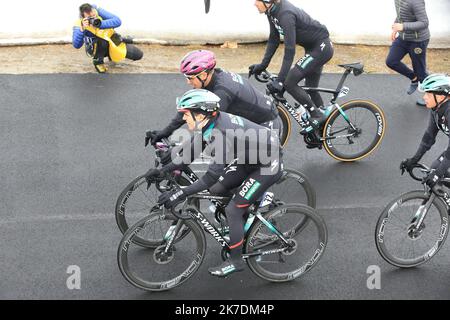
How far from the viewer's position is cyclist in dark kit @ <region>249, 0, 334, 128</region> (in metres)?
7.70

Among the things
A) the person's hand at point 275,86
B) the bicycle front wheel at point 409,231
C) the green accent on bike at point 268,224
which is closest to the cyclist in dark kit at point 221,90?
the person's hand at point 275,86

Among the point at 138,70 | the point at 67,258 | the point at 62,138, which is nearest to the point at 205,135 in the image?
the point at 67,258

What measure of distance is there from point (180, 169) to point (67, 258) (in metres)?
1.54

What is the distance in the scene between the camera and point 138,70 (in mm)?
Answer: 10695

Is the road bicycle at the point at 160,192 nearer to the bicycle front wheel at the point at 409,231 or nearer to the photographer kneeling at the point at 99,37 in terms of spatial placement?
the bicycle front wheel at the point at 409,231

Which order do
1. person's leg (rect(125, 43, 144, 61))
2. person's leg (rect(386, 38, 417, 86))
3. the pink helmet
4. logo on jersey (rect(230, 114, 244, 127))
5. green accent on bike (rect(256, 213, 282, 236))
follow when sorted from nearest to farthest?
logo on jersey (rect(230, 114, 244, 127)) < green accent on bike (rect(256, 213, 282, 236)) < the pink helmet < person's leg (rect(386, 38, 417, 86)) < person's leg (rect(125, 43, 144, 61))

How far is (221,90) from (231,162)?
1046mm

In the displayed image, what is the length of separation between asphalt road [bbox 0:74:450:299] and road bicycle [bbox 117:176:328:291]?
0.16 metres

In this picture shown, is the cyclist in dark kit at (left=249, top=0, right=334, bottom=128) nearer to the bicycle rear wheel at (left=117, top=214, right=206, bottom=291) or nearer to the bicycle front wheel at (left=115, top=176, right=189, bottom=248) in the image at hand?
the bicycle front wheel at (left=115, top=176, right=189, bottom=248)

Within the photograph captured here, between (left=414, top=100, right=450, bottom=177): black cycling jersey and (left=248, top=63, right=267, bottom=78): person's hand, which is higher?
(left=414, top=100, right=450, bottom=177): black cycling jersey

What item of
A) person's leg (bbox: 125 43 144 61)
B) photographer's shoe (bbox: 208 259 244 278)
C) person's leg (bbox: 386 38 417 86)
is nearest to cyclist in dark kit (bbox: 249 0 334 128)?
person's leg (bbox: 386 38 417 86)

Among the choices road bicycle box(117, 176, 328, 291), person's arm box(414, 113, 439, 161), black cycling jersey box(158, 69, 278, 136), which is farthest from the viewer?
black cycling jersey box(158, 69, 278, 136)

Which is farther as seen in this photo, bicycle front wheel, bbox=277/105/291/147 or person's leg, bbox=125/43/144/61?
person's leg, bbox=125/43/144/61

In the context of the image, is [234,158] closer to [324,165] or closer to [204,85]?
[204,85]
